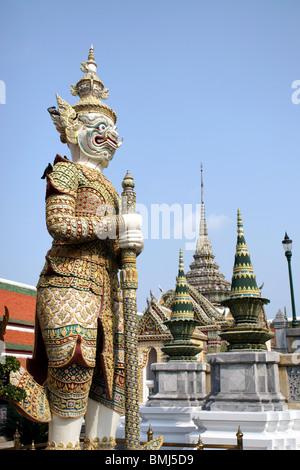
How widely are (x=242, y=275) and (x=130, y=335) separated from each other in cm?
343

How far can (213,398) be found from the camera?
7652 millimetres

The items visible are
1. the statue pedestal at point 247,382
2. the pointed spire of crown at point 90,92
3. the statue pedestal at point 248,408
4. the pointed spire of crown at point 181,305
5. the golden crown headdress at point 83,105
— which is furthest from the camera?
the pointed spire of crown at point 181,305

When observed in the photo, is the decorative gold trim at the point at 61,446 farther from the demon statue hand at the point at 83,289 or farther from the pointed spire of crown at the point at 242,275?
the pointed spire of crown at the point at 242,275

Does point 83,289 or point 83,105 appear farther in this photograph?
point 83,105

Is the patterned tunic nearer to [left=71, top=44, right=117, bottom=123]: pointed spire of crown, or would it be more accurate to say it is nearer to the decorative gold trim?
the decorative gold trim

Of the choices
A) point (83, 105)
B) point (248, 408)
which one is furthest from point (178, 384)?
point (83, 105)

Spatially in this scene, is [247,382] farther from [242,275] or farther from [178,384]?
[178,384]

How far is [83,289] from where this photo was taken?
5.34 metres

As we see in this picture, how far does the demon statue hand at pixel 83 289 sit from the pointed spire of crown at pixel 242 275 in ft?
9.23

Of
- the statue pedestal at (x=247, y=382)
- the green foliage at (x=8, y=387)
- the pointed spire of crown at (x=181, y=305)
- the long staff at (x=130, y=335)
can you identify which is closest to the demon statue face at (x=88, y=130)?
the long staff at (x=130, y=335)

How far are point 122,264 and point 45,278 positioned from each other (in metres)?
0.95

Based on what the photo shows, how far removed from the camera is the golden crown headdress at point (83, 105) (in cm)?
602

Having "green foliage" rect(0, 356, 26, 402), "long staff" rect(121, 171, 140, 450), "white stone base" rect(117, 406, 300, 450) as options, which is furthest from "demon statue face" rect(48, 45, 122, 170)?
"white stone base" rect(117, 406, 300, 450)

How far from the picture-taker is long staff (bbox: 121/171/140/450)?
16.8 feet
